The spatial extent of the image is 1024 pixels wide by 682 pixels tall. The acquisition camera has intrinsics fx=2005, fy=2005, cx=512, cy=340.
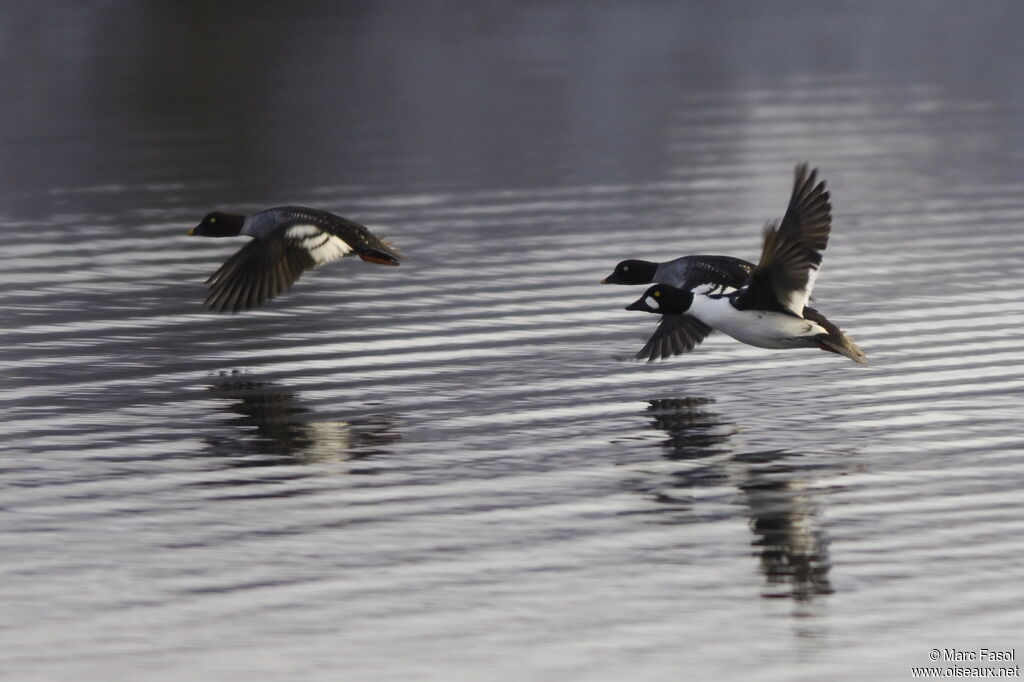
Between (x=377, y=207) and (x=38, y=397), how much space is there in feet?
36.4

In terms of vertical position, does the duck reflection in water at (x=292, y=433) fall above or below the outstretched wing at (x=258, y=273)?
below

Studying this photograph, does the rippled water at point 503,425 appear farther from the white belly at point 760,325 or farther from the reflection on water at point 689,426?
the white belly at point 760,325

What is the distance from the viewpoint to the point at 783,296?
551 inches

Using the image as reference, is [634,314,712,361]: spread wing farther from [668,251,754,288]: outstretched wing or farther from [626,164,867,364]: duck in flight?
[626,164,867,364]: duck in flight

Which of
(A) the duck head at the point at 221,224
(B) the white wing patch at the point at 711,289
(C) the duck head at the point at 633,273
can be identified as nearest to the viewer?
(B) the white wing patch at the point at 711,289

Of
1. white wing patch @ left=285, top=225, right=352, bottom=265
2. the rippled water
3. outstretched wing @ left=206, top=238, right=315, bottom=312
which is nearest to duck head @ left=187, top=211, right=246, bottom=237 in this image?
the rippled water

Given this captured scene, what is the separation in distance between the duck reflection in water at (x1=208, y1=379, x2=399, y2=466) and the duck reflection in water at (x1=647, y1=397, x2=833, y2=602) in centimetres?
197

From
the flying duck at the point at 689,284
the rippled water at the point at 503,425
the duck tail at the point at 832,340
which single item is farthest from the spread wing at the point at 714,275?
the duck tail at the point at 832,340

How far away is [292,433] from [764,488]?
349 cm

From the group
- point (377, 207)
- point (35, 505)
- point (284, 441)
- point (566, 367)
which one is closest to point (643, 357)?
point (566, 367)

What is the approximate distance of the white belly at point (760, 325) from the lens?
14.2 metres

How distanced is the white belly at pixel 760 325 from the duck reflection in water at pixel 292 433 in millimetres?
2452

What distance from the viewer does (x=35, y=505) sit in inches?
469

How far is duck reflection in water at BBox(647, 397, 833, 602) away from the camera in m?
10.4
